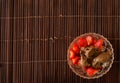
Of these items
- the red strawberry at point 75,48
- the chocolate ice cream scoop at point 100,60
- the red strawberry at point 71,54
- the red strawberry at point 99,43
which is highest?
the red strawberry at point 99,43

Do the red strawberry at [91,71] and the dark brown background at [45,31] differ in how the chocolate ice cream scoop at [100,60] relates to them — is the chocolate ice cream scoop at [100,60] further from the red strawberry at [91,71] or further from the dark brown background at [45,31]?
the dark brown background at [45,31]

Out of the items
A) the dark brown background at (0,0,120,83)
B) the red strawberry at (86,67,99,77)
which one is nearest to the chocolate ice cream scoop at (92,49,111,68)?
the red strawberry at (86,67,99,77)

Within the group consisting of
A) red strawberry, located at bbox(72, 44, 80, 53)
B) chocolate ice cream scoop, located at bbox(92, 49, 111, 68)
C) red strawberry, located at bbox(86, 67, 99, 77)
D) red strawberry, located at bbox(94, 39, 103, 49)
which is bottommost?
red strawberry, located at bbox(86, 67, 99, 77)

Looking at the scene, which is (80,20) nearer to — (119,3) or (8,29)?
(119,3)

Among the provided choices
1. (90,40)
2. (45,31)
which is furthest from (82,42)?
(45,31)

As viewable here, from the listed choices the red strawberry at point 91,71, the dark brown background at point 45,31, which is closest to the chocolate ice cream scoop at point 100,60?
the red strawberry at point 91,71

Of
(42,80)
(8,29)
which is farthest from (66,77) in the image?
(8,29)

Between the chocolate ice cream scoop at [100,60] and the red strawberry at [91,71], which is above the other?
the chocolate ice cream scoop at [100,60]

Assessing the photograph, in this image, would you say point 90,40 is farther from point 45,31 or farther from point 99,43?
point 45,31

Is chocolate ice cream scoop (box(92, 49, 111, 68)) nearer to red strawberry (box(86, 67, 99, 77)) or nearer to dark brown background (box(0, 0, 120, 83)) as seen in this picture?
red strawberry (box(86, 67, 99, 77))

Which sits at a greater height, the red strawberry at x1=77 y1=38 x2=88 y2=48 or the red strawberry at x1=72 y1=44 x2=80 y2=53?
the red strawberry at x1=77 y1=38 x2=88 y2=48
